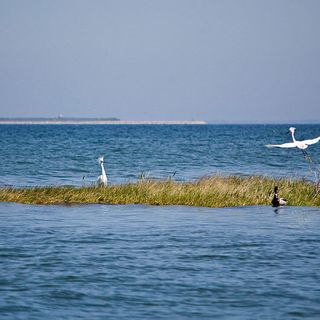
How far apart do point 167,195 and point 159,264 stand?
9679 mm

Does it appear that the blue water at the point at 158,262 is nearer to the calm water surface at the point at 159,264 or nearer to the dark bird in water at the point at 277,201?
the calm water surface at the point at 159,264

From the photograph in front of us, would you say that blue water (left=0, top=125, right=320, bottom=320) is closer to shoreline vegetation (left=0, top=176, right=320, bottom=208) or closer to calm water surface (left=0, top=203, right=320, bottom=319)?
calm water surface (left=0, top=203, right=320, bottom=319)

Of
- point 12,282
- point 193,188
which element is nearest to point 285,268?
point 12,282

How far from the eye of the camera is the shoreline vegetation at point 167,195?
2539 cm

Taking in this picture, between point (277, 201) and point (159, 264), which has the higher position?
point (277, 201)

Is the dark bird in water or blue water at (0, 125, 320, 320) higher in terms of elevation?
the dark bird in water

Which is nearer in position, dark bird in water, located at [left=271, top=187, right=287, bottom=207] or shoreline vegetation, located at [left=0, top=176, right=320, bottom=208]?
dark bird in water, located at [left=271, top=187, right=287, bottom=207]

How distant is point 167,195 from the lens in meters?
25.6

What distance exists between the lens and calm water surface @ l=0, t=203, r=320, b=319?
1293 centimetres

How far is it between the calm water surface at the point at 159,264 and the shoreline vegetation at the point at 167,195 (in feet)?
5.43

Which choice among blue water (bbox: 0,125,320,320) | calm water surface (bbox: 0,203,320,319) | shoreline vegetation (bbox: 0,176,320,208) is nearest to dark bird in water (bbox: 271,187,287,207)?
blue water (bbox: 0,125,320,320)

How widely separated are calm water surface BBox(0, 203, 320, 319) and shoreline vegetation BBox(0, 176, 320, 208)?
1.66 m

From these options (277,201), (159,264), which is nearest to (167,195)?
(277,201)

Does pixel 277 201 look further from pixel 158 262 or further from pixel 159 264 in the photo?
pixel 159 264
